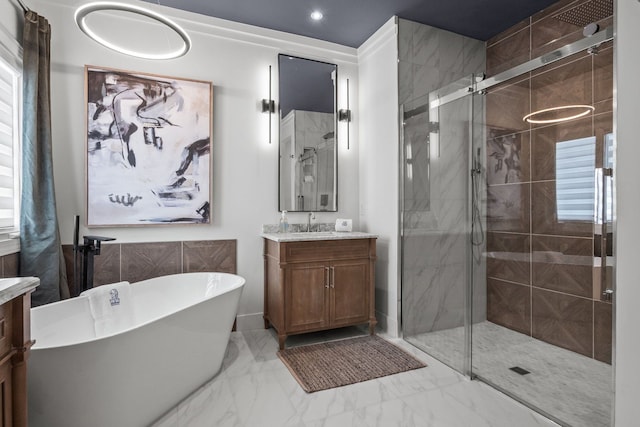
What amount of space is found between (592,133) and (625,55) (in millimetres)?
418

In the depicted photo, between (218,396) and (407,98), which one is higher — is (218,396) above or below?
below

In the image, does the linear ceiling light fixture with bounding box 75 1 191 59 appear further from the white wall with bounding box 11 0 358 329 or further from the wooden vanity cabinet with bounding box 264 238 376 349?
the wooden vanity cabinet with bounding box 264 238 376 349

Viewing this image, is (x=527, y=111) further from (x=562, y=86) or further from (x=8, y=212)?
(x=8, y=212)

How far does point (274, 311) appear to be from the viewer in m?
3.05

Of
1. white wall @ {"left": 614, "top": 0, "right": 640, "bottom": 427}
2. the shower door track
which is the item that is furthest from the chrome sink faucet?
white wall @ {"left": 614, "top": 0, "right": 640, "bottom": 427}

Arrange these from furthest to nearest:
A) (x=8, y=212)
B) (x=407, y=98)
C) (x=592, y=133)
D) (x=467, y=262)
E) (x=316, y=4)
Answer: (x=407, y=98)
(x=316, y=4)
(x=467, y=262)
(x=8, y=212)
(x=592, y=133)

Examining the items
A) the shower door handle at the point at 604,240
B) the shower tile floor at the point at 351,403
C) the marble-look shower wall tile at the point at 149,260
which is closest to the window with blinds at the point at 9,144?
the marble-look shower wall tile at the point at 149,260

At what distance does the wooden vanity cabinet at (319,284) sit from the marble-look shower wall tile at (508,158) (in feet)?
3.91

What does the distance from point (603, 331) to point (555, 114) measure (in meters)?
1.24

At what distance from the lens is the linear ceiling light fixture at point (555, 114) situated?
1.95 metres

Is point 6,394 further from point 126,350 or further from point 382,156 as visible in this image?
point 382,156

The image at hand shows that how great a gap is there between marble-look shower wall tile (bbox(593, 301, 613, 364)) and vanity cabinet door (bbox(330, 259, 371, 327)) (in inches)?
64.1

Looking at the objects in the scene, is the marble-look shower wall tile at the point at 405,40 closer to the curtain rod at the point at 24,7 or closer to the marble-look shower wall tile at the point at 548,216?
the marble-look shower wall tile at the point at 548,216

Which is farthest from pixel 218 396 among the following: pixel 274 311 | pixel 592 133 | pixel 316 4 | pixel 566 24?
pixel 566 24
